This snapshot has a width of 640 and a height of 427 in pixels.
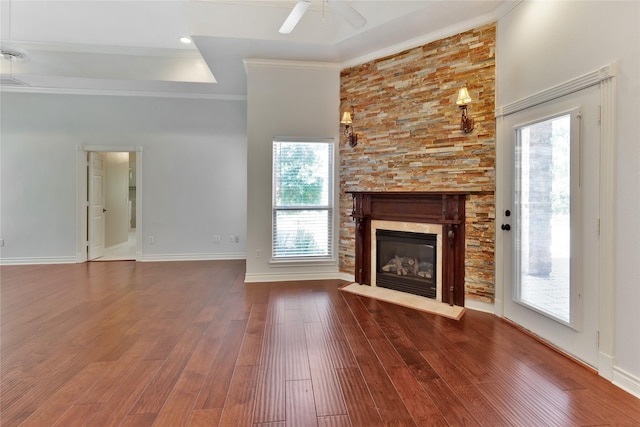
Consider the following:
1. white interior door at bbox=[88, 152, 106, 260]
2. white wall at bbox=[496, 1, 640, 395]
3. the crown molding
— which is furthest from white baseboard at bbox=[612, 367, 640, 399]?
white interior door at bbox=[88, 152, 106, 260]

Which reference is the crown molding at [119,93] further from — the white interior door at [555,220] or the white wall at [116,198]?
the white interior door at [555,220]

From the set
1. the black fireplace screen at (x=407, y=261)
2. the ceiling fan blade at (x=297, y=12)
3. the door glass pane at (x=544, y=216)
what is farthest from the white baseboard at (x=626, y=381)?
the ceiling fan blade at (x=297, y=12)

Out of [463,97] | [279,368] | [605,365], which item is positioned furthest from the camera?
[463,97]

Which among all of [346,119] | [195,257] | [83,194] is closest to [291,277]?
[346,119]

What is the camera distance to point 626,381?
1890 mm

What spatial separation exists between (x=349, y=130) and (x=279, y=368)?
128 inches

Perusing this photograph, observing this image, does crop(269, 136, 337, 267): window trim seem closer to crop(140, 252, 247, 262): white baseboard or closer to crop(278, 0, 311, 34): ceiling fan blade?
crop(278, 0, 311, 34): ceiling fan blade

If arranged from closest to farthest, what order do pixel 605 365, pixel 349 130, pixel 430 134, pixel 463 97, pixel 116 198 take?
pixel 605 365 < pixel 463 97 < pixel 430 134 < pixel 349 130 < pixel 116 198

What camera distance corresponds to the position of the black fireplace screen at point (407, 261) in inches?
142

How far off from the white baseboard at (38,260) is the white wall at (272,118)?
12.8 feet

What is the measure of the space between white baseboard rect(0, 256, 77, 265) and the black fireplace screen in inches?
226

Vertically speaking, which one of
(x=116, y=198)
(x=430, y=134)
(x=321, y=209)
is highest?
(x=430, y=134)

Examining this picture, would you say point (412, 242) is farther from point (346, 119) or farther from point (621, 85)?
point (621, 85)

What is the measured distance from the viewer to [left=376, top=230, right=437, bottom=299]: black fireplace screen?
3.61 metres
